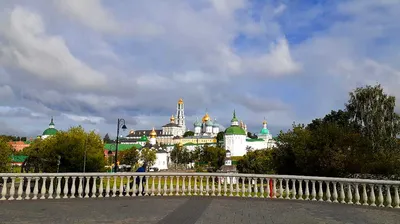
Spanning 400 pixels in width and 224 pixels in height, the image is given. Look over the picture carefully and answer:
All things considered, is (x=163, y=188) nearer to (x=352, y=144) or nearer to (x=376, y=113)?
(x=352, y=144)

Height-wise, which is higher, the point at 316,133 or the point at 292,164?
the point at 316,133

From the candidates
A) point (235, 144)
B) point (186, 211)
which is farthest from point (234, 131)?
point (186, 211)

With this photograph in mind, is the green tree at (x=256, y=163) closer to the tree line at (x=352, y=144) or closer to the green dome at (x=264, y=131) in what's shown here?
the tree line at (x=352, y=144)

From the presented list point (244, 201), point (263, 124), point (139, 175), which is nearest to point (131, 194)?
point (139, 175)

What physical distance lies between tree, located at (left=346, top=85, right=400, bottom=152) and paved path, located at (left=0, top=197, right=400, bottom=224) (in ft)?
101

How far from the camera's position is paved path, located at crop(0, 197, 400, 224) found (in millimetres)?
9734

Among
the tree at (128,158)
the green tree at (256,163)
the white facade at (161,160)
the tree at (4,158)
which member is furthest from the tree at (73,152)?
the white facade at (161,160)

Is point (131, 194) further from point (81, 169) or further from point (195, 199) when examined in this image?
point (81, 169)

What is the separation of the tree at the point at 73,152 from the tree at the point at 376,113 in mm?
30985

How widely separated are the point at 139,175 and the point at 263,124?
544ft

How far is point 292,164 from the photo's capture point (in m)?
33.4

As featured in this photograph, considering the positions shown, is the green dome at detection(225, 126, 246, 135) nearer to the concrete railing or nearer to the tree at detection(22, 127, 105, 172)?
the tree at detection(22, 127, 105, 172)

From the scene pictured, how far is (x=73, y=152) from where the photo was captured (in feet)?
119

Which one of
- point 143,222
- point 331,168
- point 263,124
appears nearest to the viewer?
point 143,222
